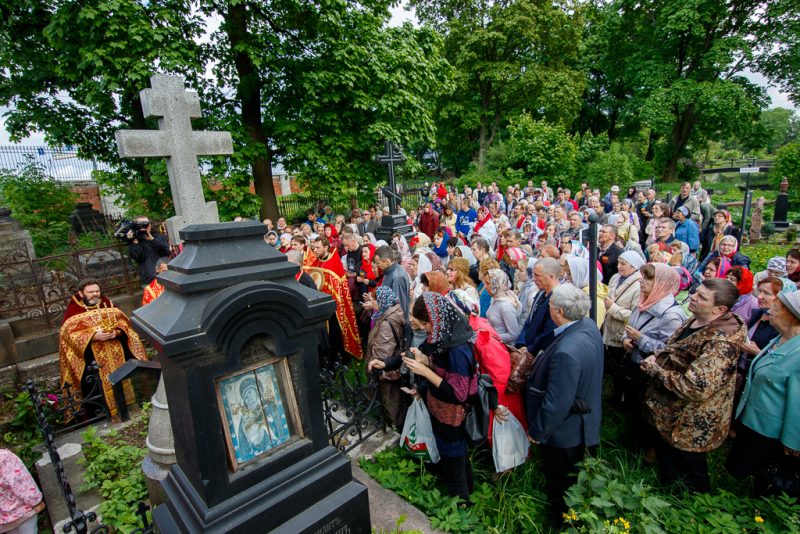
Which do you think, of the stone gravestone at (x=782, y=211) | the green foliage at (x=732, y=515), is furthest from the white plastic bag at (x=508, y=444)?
the stone gravestone at (x=782, y=211)

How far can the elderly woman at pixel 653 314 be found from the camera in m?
3.54

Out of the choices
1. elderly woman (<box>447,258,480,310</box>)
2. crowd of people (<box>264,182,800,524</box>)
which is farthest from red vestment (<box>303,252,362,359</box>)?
elderly woman (<box>447,258,480,310</box>)

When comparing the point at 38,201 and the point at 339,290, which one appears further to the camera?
the point at 38,201

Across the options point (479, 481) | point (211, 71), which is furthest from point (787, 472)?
point (211, 71)

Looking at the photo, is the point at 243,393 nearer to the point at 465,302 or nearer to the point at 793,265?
the point at 465,302

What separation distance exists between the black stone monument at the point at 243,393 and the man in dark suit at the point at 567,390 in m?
1.39

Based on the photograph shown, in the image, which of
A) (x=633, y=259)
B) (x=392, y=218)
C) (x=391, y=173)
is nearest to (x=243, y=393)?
(x=633, y=259)

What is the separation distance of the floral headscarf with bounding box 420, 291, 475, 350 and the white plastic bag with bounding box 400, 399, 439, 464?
748 mm

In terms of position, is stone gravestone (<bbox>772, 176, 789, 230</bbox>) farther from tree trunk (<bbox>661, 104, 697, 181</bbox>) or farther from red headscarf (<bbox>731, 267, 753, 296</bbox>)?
A: red headscarf (<bbox>731, 267, 753, 296</bbox>)

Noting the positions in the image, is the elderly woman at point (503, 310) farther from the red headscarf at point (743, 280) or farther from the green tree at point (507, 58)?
the green tree at point (507, 58)

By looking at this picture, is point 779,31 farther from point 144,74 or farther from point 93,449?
point 93,449

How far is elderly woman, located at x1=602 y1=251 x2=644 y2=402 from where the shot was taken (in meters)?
4.00

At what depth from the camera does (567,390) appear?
2.79 m

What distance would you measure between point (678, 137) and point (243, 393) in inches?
1104
